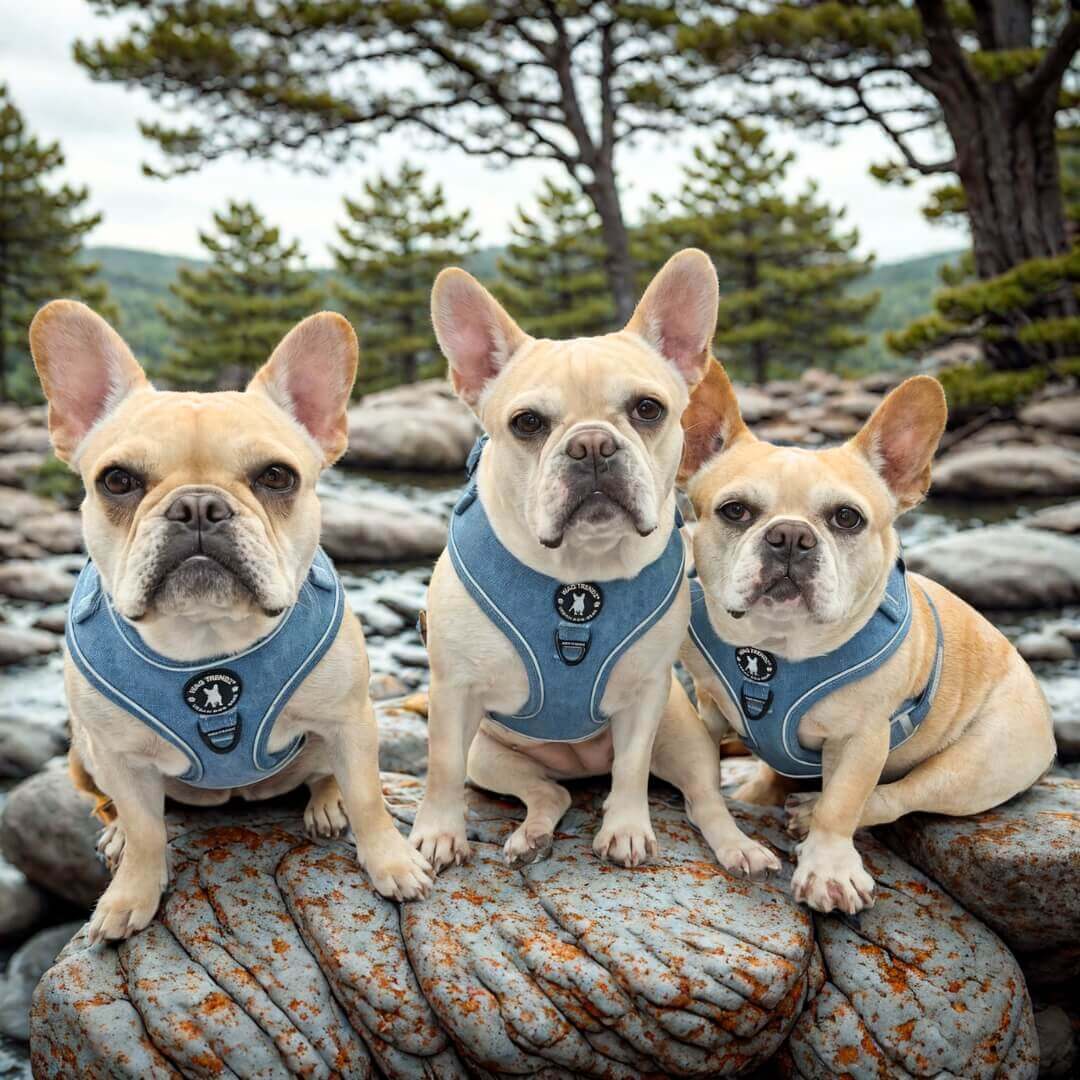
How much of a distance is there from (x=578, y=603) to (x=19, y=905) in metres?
4.17

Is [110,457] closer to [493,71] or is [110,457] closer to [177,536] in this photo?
[177,536]

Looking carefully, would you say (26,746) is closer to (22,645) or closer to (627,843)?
(22,645)

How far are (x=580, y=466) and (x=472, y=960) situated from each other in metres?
1.66

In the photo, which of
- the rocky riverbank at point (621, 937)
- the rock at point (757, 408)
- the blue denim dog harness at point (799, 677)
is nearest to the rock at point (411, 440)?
the rock at point (757, 408)

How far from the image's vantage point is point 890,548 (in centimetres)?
357

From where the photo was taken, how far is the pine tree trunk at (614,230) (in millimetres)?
21812

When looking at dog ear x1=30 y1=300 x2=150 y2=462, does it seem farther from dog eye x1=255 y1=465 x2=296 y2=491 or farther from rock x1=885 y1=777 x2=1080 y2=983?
rock x1=885 y1=777 x2=1080 y2=983

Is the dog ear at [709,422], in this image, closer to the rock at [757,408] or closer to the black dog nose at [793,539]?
the black dog nose at [793,539]

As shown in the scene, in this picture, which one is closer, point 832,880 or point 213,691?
point 213,691

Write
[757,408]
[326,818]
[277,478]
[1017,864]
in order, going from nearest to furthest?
[277,478] < [1017,864] < [326,818] < [757,408]

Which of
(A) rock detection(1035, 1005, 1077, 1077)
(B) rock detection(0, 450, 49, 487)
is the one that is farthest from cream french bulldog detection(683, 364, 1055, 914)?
(B) rock detection(0, 450, 49, 487)

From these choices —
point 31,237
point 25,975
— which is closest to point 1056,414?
point 25,975

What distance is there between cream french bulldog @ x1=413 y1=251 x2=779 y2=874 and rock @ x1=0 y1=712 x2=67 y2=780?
16.3 ft

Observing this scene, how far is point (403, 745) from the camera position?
17.4 ft
